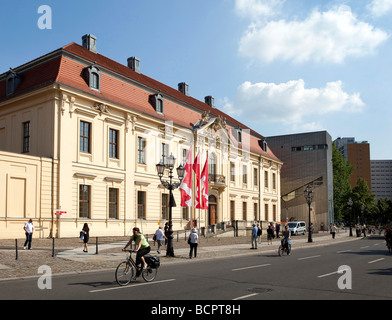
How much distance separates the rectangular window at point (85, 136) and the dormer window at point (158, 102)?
28.8 feet

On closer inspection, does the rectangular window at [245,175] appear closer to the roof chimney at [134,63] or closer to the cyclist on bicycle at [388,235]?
the roof chimney at [134,63]

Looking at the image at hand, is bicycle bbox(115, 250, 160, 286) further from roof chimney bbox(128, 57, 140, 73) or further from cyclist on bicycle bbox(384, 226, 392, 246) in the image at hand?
roof chimney bbox(128, 57, 140, 73)

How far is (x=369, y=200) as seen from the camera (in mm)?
105938

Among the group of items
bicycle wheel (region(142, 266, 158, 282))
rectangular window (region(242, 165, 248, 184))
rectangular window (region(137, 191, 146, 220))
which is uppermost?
rectangular window (region(242, 165, 248, 184))

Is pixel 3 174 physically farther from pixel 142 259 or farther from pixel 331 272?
pixel 331 272

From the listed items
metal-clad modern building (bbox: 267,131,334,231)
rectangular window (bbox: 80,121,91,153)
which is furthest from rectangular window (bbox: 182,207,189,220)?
metal-clad modern building (bbox: 267,131,334,231)

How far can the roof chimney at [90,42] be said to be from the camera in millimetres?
39938

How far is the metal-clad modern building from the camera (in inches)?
2795

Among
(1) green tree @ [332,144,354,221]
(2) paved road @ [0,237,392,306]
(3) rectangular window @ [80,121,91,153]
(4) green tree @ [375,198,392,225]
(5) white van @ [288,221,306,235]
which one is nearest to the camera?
(2) paved road @ [0,237,392,306]

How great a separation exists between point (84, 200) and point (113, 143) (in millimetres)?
5885

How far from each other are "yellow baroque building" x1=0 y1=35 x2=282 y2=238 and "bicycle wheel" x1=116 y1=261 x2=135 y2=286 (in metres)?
17.5
